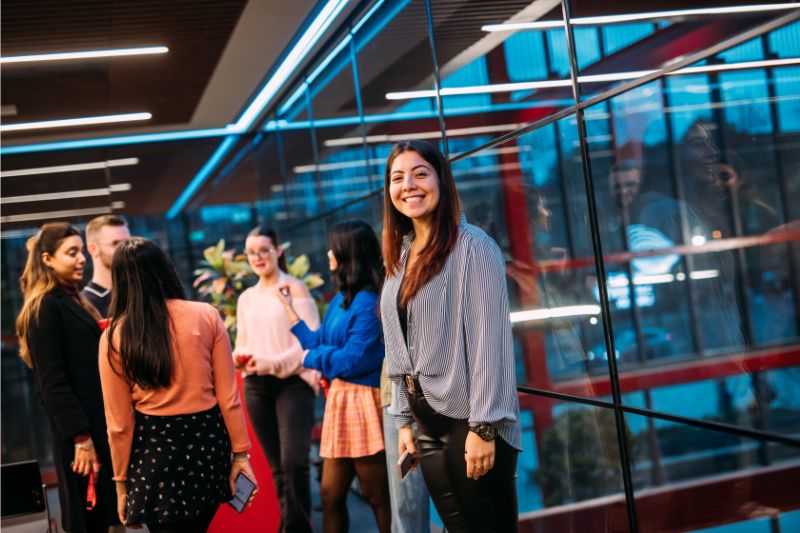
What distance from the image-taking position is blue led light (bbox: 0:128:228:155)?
338 inches

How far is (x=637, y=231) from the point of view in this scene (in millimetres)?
2818

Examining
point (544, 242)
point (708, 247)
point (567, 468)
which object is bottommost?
point (567, 468)

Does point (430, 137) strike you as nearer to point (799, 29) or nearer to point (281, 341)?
point (281, 341)

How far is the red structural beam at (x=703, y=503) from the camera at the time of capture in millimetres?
2285

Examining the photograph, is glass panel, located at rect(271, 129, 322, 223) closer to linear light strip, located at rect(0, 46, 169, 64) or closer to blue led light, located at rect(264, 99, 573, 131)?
blue led light, located at rect(264, 99, 573, 131)

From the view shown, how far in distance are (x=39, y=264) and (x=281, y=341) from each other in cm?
151

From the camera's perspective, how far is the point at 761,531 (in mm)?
2453

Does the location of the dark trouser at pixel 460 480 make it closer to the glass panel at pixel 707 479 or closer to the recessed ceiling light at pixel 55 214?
the glass panel at pixel 707 479

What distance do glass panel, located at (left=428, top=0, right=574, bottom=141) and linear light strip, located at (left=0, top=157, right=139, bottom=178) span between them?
534 cm

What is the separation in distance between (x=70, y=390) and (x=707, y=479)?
239cm

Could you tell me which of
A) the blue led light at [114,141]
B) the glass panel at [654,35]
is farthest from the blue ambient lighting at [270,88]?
the glass panel at [654,35]

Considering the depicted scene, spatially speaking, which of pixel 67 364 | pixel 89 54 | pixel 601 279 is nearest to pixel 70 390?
pixel 67 364

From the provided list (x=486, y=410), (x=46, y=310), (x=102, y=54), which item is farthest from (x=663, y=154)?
(x=102, y=54)

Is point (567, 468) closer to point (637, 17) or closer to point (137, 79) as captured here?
point (637, 17)
